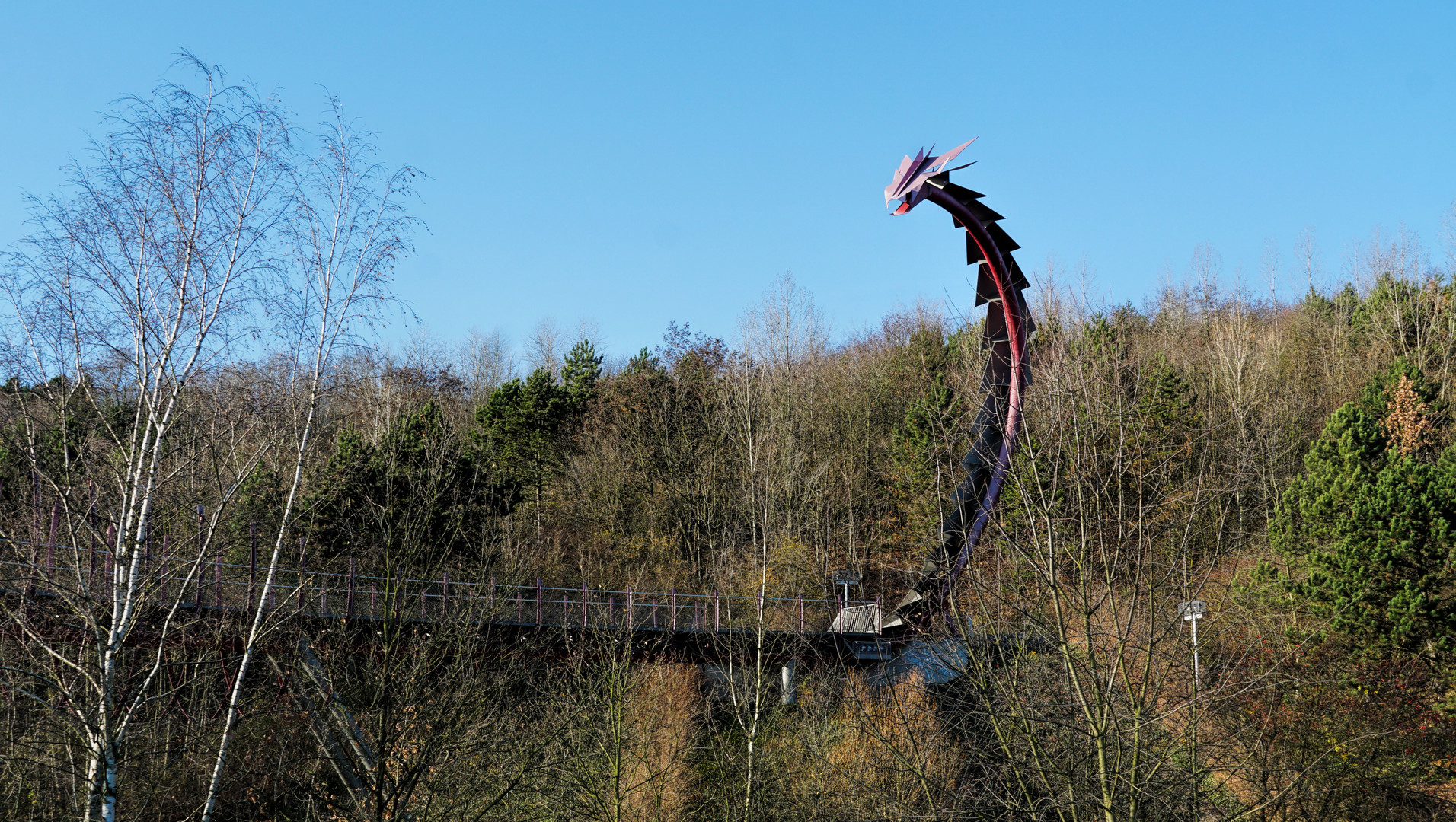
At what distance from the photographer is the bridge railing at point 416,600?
34.7ft

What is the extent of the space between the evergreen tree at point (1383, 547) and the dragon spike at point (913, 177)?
28.6 ft

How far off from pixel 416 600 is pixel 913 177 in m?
12.4

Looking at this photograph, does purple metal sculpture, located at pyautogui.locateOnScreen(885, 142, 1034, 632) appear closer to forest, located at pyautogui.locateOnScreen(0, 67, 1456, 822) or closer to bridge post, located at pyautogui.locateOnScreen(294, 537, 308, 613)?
forest, located at pyautogui.locateOnScreen(0, 67, 1456, 822)

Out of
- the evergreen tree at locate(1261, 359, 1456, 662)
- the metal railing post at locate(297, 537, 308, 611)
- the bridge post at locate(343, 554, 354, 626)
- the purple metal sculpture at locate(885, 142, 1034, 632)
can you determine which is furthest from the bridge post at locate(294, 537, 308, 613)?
the evergreen tree at locate(1261, 359, 1456, 662)

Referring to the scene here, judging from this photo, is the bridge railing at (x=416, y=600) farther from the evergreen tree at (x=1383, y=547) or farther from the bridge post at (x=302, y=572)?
the evergreen tree at (x=1383, y=547)

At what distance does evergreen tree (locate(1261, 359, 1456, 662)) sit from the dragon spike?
8.71 metres

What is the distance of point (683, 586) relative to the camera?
28938 mm

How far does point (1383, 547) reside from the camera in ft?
56.2

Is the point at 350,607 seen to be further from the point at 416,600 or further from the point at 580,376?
the point at 580,376

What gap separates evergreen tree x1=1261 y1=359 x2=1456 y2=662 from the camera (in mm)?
16828

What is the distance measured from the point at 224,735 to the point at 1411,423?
2525 centimetres

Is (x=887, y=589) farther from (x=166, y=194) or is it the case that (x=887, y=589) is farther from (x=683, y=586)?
(x=166, y=194)

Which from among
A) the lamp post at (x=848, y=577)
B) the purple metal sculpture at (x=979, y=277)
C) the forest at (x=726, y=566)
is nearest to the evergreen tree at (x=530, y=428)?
the forest at (x=726, y=566)

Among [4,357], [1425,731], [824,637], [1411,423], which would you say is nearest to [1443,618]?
[1425,731]
